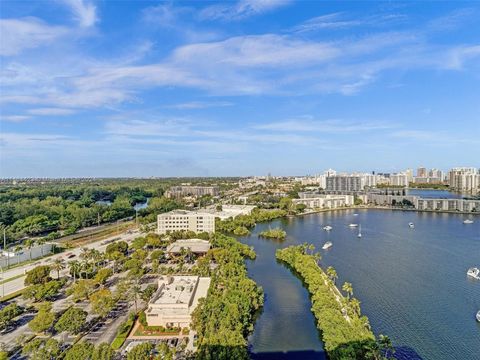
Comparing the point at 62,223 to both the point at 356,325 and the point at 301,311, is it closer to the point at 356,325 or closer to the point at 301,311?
the point at 301,311

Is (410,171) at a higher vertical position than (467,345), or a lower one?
higher

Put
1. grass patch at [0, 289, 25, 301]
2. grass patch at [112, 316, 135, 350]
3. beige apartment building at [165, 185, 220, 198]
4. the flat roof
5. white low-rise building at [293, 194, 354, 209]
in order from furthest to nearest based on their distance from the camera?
beige apartment building at [165, 185, 220, 198] < white low-rise building at [293, 194, 354, 209] < grass patch at [0, 289, 25, 301] < the flat roof < grass patch at [112, 316, 135, 350]

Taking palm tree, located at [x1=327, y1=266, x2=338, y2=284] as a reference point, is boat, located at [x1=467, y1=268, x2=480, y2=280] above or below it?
below

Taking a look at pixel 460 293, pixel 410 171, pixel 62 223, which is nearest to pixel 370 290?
pixel 460 293

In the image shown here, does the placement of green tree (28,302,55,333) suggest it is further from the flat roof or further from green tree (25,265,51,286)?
green tree (25,265,51,286)

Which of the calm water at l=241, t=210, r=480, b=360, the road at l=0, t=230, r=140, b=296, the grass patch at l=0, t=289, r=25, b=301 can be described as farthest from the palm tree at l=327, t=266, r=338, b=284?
the road at l=0, t=230, r=140, b=296

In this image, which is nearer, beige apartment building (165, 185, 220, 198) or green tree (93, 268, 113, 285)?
green tree (93, 268, 113, 285)

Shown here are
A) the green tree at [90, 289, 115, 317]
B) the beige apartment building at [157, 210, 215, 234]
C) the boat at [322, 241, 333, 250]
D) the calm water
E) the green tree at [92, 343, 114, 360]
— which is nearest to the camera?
the green tree at [92, 343, 114, 360]
